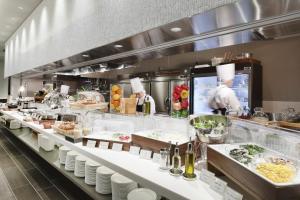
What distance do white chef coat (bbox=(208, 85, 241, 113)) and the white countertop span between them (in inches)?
35.7

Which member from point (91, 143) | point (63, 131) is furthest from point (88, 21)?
point (91, 143)

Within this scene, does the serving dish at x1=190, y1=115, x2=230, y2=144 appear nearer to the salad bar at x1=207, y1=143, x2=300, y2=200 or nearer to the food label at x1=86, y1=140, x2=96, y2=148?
the salad bar at x1=207, y1=143, x2=300, y2=200

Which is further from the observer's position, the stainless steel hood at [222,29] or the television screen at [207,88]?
the television screen at [207,88]

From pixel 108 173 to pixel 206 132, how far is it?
0.86m

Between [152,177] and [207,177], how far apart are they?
248 mm

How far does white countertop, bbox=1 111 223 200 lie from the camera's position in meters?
0.84

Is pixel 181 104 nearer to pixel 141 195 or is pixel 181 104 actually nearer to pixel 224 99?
pixel 224 99

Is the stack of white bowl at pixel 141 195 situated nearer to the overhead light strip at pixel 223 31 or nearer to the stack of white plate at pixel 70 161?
the stack of white plate at pixel 70 161

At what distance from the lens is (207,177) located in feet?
2.98

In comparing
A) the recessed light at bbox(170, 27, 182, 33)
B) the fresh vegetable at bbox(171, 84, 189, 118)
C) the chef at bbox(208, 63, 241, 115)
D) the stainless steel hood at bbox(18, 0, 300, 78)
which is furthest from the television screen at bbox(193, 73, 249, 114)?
the recessed light at bbox(170, 27, 182, 33)

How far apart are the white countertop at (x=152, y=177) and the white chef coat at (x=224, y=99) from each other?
91 centimetres

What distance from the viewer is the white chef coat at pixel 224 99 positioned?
5.83ft

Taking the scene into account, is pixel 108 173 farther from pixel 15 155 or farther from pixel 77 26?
pixel 15 155

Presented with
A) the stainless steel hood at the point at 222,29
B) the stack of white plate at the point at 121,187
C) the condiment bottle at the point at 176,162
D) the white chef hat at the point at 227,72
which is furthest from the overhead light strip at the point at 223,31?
the stack of white plate at the point at 121,187
